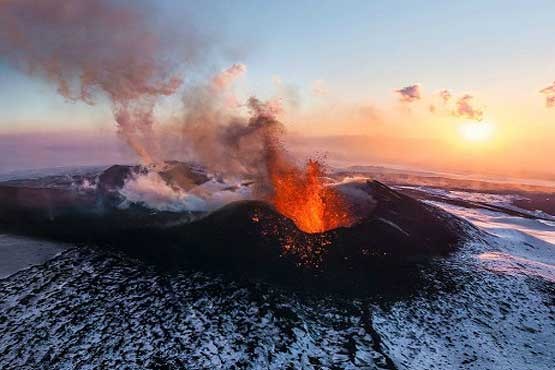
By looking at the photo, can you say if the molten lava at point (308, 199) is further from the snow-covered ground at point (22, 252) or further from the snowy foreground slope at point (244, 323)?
the snow-covered ground at point (22, 252)

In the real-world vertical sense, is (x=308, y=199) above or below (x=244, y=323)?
above

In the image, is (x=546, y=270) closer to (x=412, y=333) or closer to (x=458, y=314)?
(x=458, y=314)

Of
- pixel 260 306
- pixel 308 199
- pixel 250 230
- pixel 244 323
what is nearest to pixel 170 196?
pixel 250 230

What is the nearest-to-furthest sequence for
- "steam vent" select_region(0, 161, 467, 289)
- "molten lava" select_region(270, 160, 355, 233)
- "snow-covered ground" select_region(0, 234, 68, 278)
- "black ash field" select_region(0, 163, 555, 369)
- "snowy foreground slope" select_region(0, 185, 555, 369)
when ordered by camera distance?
"snowy foreground slope" select_region(0, 185, 555, 369) < "black ash field" select_region(0, 163, 555, 369) < "snow-covered ground" select_region(0, 234, 68, 278) < "steam vent" select_region(0, 161, 467, 289) < "molten lava" select_region(270, 160, 355, 233)

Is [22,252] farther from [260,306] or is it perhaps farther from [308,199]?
[308,199]

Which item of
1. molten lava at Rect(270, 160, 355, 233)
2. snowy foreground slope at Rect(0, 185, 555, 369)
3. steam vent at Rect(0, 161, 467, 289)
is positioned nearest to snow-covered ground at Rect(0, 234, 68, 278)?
snowy foreground slope at Rect(0, 185, 555, 369)

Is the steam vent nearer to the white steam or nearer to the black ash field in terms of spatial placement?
the white steam

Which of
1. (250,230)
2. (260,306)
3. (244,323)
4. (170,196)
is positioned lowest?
(244,323)

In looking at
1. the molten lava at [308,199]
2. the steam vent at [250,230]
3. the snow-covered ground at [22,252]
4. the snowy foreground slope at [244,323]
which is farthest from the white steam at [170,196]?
the snowy foreground slope at [244,323]
